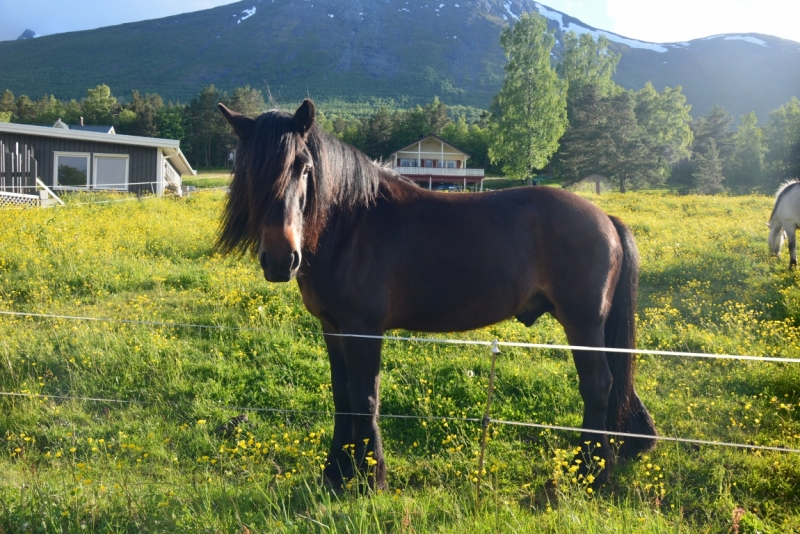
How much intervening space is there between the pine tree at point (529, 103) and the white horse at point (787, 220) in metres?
28.8

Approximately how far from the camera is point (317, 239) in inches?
125

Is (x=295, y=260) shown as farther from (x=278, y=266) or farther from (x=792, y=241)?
(x=792, y=241)

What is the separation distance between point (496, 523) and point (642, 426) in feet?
6.45

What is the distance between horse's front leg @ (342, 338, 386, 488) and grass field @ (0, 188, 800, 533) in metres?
0.24

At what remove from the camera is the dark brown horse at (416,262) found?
3123mm

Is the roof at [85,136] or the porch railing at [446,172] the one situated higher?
the porch railing at [446,172]

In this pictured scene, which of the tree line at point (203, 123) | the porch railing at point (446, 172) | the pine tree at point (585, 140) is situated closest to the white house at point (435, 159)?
the porch railing at point (446, 172)

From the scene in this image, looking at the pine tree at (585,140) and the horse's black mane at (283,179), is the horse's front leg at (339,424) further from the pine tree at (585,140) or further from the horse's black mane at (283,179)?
the pine tree at (585,140)

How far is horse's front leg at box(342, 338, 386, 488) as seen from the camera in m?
3.19

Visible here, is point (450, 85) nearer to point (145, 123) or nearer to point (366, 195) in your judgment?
point (145, 123)

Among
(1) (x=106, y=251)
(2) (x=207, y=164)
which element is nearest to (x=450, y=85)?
(2) (x=207, y=164)

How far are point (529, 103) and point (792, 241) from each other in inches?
1237

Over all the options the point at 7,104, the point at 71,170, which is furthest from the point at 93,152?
the point at 7,104

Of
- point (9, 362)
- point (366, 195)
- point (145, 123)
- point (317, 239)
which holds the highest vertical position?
point (145, 123)
